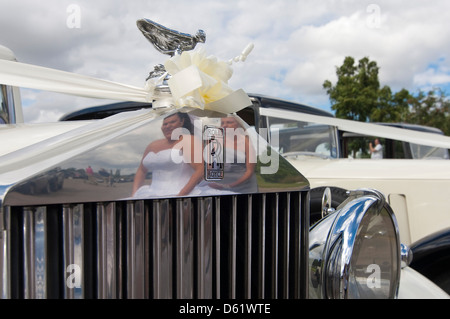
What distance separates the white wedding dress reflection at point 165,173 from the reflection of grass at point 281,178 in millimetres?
232

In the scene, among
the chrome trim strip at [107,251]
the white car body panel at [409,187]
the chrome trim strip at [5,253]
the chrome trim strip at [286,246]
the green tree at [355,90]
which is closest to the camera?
the chrome trim strip at [5,253]

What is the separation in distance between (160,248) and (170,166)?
0.63 ft

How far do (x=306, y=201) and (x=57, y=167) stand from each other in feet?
2.47

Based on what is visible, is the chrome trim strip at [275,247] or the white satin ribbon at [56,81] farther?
the white satin ribbon at [56,81]

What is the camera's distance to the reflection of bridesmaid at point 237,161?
110 centimetres

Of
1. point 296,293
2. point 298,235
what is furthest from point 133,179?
point 296,293

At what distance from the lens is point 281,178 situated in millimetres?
1223

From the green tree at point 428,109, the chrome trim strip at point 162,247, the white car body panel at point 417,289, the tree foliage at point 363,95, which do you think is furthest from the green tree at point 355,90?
the chrome trim strip at point 162,247

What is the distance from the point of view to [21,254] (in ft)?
2.74

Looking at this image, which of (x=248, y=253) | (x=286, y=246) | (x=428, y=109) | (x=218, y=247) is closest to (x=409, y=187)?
(x=286, y=246)

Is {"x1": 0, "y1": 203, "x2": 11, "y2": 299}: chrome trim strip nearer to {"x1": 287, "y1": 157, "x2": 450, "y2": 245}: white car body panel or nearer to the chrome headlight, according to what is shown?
the chrome headlight

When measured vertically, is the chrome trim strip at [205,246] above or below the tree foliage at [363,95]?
below

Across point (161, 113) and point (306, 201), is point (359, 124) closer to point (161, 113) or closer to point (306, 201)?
point (306, 201)

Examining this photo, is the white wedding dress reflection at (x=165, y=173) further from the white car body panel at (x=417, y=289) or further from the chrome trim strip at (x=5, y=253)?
the white car body panel at (x=417, y=289)
